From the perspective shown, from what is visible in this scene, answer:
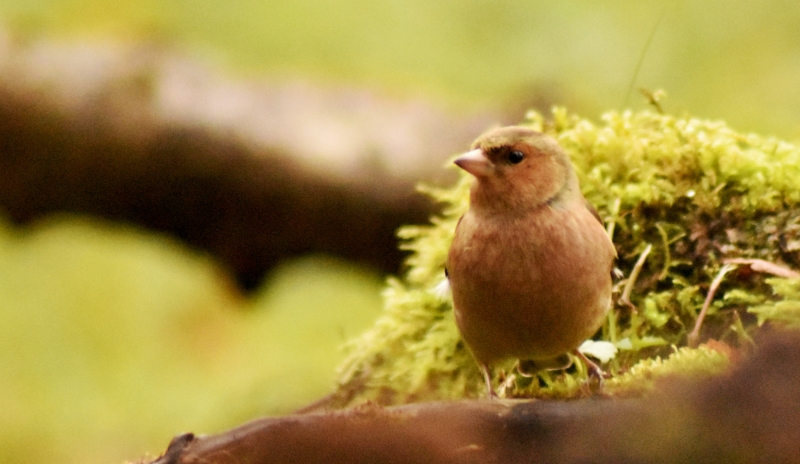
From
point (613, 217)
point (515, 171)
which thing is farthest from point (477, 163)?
point (613, 217)

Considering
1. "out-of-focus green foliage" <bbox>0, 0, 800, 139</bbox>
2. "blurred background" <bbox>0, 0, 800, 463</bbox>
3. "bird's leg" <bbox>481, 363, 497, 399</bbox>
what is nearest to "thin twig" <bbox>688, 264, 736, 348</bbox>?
"bird's leg" <bbox>481, 363, 497, 399</bbox>

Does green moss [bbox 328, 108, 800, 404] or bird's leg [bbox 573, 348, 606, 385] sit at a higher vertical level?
green moss [bbox 328, 108, 800, 404]

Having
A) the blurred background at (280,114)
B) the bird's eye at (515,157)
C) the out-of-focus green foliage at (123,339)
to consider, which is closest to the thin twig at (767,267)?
the bird's eye at (515,157)

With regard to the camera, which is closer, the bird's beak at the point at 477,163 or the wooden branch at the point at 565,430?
the wooden branch at the point at 565,430

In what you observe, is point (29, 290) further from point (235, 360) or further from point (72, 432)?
point (235, 360)

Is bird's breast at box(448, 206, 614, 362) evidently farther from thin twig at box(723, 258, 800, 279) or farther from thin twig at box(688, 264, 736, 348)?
thin twig at box(723, 258, 800, 279)

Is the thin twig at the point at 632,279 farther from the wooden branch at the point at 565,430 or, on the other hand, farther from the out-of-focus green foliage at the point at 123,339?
the out-of-focus green foliage at the point at 123,339
